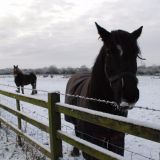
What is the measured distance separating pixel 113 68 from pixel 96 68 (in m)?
0.75

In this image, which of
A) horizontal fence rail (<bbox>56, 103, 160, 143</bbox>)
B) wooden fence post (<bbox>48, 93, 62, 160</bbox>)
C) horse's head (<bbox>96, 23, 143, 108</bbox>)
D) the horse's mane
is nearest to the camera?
horizontal fence rail (<bbox>56, 103, 160, 143</bbox>)

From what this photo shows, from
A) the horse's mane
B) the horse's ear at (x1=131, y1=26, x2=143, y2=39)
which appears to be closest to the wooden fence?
the horse's mane

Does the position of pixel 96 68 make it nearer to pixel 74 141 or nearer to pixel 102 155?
pixel 74 141

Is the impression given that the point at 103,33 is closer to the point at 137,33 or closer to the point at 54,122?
the point at 137,33

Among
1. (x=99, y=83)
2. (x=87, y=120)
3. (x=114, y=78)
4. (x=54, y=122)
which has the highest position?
(x=114, y=78)

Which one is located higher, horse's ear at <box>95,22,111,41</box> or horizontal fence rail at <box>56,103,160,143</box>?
horse's ear at <box>95,22,111,41</box>

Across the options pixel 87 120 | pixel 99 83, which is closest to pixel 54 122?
pixel 99 83

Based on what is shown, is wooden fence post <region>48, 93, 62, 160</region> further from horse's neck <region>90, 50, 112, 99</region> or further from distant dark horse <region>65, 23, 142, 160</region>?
horse's neck <region>90, 50, 112, 99</region>

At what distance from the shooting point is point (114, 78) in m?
4.00

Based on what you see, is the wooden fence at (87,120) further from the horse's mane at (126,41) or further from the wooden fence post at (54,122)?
Answer: the horse's mane at (126,41)

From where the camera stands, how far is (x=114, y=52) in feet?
13.3

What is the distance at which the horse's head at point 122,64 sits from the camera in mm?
3586

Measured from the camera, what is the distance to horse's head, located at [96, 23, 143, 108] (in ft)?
11.8

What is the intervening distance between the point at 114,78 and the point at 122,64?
0.22 metres
